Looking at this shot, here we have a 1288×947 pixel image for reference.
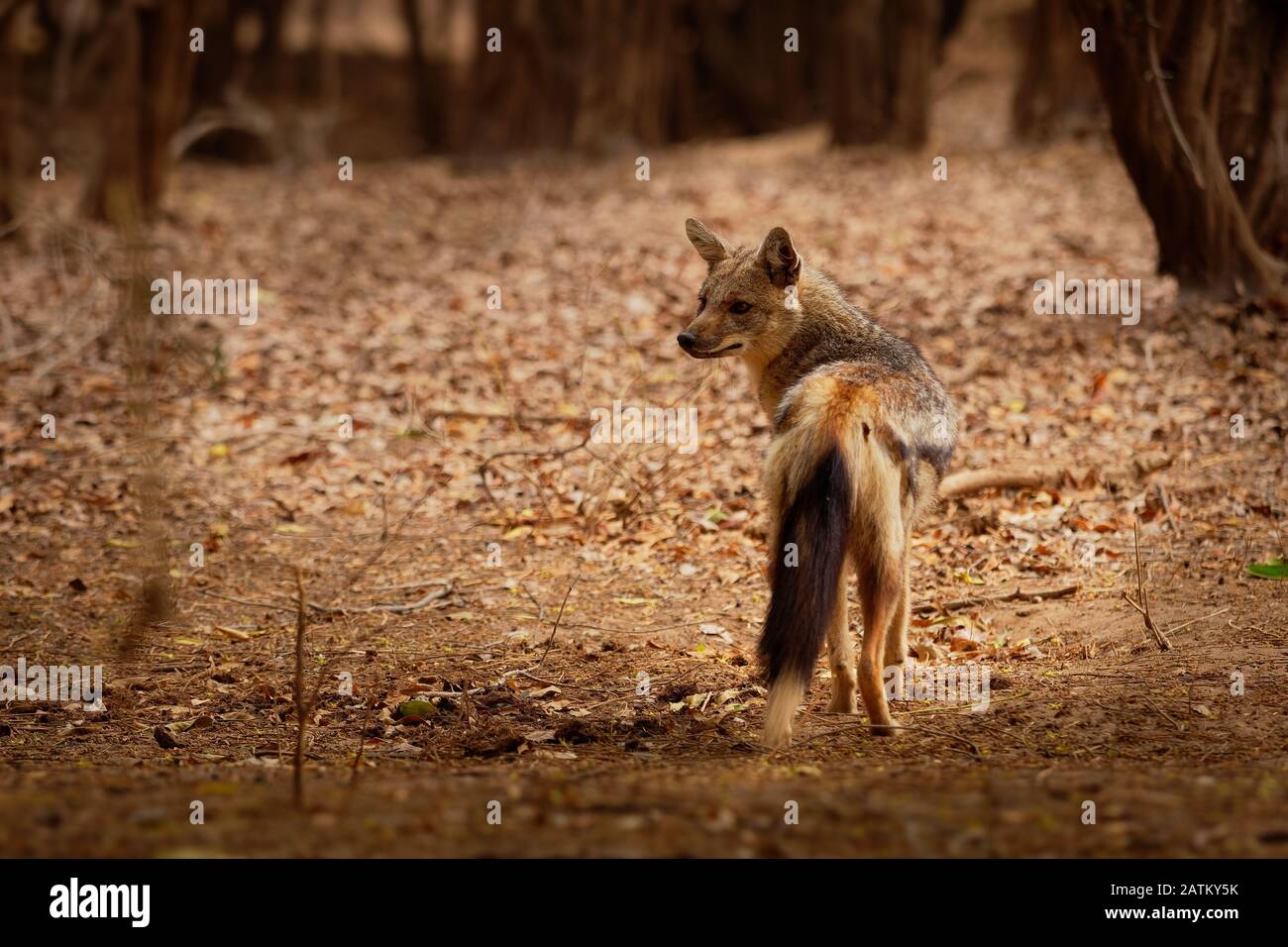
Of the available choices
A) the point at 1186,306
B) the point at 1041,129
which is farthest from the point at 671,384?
the point at 1041,129

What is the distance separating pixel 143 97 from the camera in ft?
52.7

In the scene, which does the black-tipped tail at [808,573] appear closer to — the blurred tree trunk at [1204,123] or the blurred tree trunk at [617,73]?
the blurred tree trunk at [1204,123]

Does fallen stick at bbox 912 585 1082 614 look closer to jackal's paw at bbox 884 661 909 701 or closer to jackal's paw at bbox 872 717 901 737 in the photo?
jackal's paw at bbox 884 661 909 701

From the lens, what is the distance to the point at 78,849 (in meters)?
3.89

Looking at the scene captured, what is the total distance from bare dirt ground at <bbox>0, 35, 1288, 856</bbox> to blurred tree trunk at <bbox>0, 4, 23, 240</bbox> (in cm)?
50

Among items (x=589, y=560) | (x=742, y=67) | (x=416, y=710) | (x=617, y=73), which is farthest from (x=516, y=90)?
(x=416, y=710)

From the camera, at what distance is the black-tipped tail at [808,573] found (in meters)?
5.25

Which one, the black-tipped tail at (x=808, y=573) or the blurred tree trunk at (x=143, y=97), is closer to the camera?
the black-tipped tail at (x=808, y=573)

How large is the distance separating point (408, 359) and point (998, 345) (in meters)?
5.05

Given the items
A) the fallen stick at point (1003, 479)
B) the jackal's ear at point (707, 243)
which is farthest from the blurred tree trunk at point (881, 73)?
the jackal's ear at point (707, 243)

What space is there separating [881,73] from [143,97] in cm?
1022

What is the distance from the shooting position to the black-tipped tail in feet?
17.2

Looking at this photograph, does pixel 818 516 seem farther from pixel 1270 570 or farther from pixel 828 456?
pixel 1270 570
